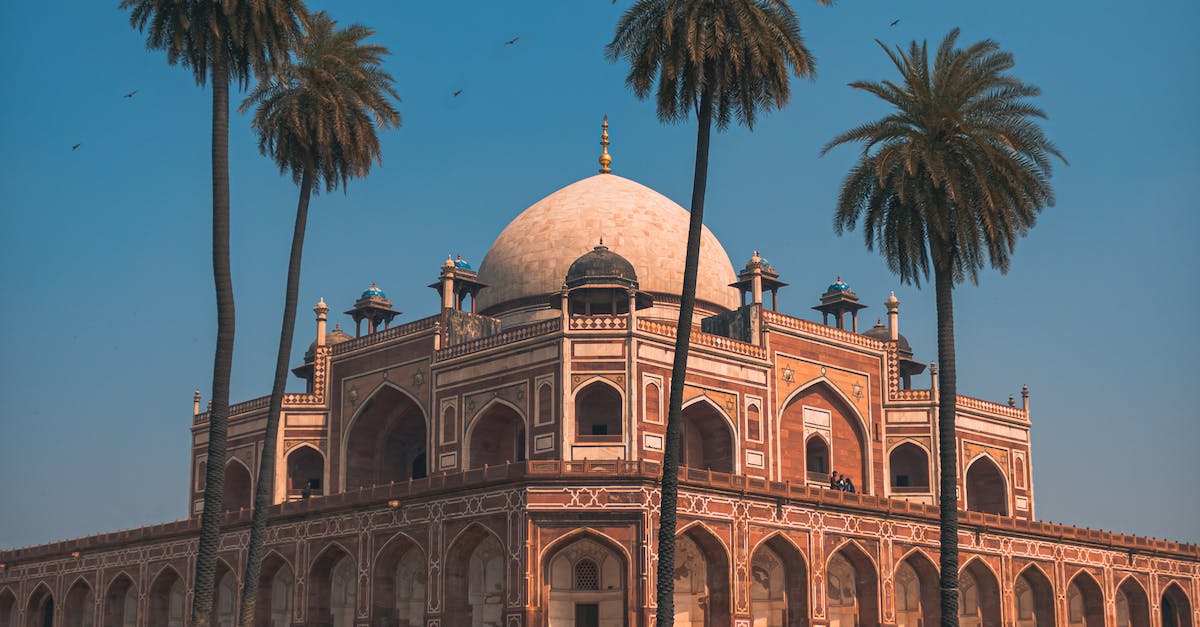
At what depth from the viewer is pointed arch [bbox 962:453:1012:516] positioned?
6356 cm

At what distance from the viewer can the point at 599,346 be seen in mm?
51781

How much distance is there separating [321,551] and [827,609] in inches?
720

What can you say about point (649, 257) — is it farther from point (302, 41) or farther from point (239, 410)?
point (302, 41)

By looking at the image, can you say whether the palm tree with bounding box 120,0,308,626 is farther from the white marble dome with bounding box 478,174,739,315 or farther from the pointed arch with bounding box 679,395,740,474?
the white marble dome with bounding box 478,174,739,315

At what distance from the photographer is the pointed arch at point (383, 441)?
6050 cm

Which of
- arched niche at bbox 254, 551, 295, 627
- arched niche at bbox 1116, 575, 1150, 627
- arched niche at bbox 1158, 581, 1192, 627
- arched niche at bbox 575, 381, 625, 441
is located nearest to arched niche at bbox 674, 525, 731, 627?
arched niche at bbox 575, 381, 625, 441

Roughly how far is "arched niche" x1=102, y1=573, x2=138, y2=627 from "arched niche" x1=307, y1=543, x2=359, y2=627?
545 inches

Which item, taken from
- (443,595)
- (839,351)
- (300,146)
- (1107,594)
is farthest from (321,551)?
(1107,594)

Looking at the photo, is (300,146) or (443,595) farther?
(443,595)

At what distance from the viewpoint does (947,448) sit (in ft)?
112

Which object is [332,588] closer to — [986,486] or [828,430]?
[828,430]

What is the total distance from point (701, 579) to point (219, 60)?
77.4 ft

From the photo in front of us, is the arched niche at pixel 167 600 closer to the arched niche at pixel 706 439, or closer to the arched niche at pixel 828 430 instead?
the arched niche at pixel 706 439

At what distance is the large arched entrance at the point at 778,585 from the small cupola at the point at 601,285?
1094cm
